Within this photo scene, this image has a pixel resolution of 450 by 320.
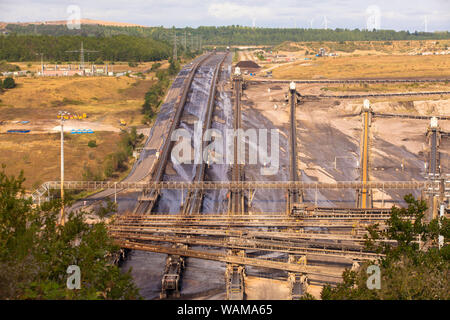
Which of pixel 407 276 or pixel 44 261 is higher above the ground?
pixel 44 261

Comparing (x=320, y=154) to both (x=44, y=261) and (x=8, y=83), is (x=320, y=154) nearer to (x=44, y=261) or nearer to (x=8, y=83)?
(x=44, y=261)

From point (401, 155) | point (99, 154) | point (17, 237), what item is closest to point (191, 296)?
point (17, 237)

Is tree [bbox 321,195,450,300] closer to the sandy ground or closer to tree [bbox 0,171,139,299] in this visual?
tree [bbox 0,171,139,299]

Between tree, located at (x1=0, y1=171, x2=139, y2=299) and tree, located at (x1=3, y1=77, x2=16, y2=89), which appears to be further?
tree, located at (x1=3, y1=77, x2=16, y2=89)

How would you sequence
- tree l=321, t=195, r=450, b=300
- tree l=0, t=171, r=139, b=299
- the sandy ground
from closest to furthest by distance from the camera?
tree l=0, t=171, r=139, b=299
tree l=321, t=195, r=450, b=300
the sandy ground

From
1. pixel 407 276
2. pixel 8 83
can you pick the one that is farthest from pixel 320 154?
pixel 8 83

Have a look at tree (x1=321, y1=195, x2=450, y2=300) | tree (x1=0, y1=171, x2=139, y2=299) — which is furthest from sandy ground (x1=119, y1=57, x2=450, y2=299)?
tree (x1=0, y1=171, x2=139, y2=299)

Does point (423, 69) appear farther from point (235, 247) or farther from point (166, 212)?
point (235, 247)

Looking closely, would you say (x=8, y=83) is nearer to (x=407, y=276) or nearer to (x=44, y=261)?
(x=44, y=261)

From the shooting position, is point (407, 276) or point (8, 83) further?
point (8, 83)

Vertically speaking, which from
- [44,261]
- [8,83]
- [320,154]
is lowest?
[320,154]

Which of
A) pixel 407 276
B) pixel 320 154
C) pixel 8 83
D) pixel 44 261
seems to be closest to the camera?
pixel 44 261

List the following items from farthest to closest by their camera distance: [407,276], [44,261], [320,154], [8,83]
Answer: [8,83] < [320,154] < [407,276] < [44,261]
